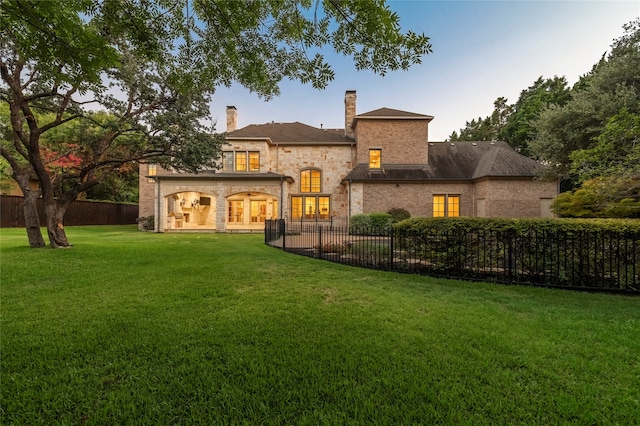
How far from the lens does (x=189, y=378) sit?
2428 millimetres

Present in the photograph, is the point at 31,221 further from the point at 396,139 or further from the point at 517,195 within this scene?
the point at 517,195

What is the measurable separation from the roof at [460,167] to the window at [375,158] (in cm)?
45

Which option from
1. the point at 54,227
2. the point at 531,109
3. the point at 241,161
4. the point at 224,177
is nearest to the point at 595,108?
the point at 531,109

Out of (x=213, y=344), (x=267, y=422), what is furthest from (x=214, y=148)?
(x=267, y=422)

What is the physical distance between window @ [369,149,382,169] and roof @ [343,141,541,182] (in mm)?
453

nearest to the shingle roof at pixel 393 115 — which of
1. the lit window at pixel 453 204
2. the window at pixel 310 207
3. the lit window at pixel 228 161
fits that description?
the lit window at pixel 453 204

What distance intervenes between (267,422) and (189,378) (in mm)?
928

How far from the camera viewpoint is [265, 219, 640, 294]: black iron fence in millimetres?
5699

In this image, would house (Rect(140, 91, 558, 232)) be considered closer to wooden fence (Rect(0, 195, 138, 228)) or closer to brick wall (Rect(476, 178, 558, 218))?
brick wall (Rect(476, 178, 558, 218))

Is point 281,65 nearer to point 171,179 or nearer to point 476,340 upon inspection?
point 476,340

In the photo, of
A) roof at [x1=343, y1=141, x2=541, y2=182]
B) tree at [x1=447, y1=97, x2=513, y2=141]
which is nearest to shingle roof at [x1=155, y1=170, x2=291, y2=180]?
roof at [x1=343, y1=141, x2=541, y2=182]

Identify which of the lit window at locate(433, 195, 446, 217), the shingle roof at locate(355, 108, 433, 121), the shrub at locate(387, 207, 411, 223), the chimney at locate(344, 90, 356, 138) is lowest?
the shrub at locate(387, 207, 411, 223)

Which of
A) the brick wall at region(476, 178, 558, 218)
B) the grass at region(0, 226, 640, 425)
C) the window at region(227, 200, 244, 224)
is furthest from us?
the window at region(227, 200, 244, 224)

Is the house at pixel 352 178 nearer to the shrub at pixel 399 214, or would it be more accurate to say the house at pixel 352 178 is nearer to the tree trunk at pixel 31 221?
the shrub at pixel 399 214
